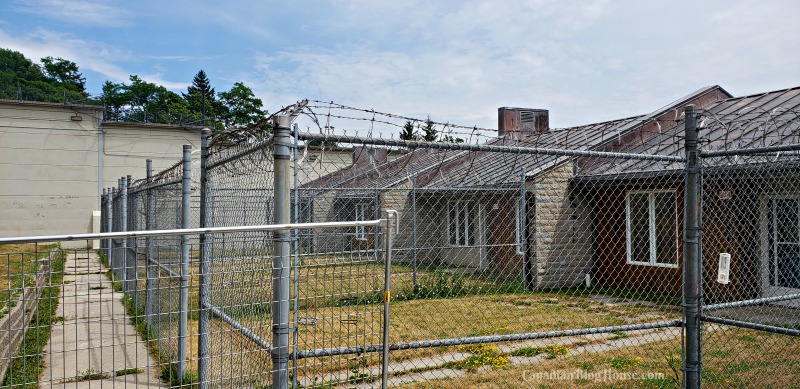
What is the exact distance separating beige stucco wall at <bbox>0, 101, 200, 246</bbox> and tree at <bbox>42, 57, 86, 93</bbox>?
51909 millimetres

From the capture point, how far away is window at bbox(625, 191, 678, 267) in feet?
40.7

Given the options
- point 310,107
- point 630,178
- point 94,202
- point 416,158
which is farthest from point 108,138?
point 310,107

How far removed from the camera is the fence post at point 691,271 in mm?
4789

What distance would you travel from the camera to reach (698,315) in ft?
15.9

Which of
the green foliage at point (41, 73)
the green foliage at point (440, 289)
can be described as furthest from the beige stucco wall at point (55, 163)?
the green foliage at point (41, 73)

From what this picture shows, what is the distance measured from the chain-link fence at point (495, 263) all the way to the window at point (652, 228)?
0.05 metres

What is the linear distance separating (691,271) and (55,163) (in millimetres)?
27894

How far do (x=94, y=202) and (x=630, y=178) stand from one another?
2367 centimetres

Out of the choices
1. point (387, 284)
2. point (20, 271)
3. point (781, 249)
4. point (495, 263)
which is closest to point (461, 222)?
point (495, 263)

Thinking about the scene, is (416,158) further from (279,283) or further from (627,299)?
(279,283)

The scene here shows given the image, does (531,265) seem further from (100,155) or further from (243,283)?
(100,155)

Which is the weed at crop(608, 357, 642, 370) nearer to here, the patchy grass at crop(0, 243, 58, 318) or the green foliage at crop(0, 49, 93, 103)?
the patchy grass at crop(0, 243, 58, 318)

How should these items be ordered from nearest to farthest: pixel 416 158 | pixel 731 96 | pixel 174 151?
pixel 731 96
pixel 416 158
pixel 174 151

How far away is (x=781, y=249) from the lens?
36.6 feet
